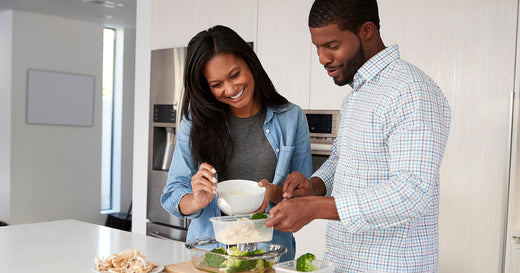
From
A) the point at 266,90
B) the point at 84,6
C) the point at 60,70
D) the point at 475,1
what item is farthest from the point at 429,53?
the point at 60,70

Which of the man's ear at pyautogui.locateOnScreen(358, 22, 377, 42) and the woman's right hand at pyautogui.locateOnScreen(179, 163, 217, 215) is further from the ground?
the man's ear at pyautogui.locateOnScreen(358, 22, 377, 42)

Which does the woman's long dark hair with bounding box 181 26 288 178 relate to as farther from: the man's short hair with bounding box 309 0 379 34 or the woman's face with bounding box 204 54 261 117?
the man's short hair with bounding box 309 0 379 34

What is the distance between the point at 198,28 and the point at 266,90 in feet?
6.42

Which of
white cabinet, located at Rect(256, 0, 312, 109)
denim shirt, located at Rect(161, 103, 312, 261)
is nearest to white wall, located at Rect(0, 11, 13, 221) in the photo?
white cabinet, located at Rect(256, 0, 312, 109)

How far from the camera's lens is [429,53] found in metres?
2.65

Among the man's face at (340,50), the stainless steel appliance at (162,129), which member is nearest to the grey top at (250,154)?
the man's face at (340,50)

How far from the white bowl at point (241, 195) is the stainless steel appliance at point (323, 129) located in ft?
5.21

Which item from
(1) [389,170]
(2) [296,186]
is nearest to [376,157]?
(1) [389,170]

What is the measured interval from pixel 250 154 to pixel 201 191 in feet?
0.89

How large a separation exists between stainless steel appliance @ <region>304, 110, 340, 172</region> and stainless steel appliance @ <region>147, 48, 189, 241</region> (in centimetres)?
99

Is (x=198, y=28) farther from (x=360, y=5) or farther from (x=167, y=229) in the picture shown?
(x=360, y=5)

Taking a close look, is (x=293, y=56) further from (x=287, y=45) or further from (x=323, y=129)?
(x=323, y=129)

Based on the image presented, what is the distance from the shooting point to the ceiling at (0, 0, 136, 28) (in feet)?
17.6

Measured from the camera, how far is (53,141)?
6.28m
